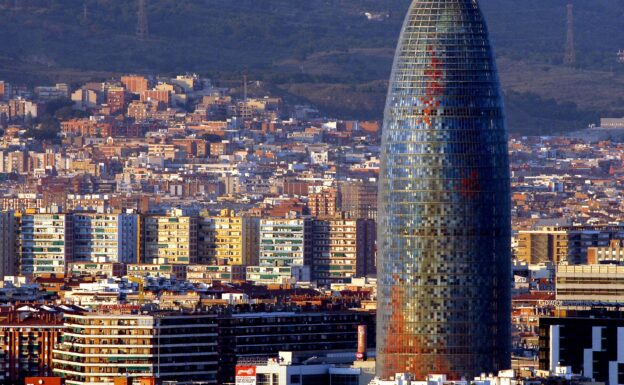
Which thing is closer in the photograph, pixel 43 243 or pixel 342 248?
pixel 43 243

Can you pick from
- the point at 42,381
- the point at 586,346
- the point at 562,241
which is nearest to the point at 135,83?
the point at 562,241

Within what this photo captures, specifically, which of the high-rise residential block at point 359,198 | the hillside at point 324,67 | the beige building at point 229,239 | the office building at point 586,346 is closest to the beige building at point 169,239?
the beige building at point 229,239

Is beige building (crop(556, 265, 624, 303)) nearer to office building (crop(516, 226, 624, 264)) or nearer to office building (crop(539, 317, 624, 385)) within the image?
office building (crop(539, 317, 624, 385))

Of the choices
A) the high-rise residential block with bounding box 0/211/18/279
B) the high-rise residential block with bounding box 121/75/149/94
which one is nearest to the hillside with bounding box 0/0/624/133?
the high-rise residential block with bounding box 121/75/149/94

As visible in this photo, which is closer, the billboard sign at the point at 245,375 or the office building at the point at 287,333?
the billboard sign at the point at 245,375

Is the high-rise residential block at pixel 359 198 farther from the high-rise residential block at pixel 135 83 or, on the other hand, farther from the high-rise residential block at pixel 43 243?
the high-rise residential block at pixel 135 83

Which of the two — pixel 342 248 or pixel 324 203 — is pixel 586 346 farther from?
pixel 324 203

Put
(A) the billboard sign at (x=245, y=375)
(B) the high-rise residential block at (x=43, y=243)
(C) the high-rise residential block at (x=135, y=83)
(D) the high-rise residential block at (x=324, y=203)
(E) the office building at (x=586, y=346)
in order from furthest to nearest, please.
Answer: (C) the high-rise residential block at (x=135, y=83) < (D) the high-rise residential block at (x=324, y=203) < (B) the high-rise residential block at (x=43, y=243) < (A) the billboard sign at (x=245, y=375) < (E) the office building at (x=586, y=346)
